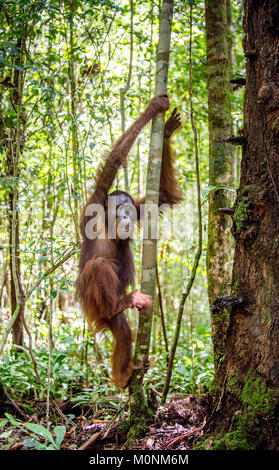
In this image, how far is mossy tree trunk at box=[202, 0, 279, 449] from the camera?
1984 mm

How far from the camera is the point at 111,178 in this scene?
141 inches

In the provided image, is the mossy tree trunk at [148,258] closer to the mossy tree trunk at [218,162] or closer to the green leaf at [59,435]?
the mossy tree trunk at [218,162]

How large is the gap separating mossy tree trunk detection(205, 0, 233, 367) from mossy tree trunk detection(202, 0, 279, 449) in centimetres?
59

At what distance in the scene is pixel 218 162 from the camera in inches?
119

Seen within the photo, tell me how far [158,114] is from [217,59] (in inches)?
24.2

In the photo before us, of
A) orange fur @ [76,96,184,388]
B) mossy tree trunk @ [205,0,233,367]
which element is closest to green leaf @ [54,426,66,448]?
orange fur @ [76,96,184,388]

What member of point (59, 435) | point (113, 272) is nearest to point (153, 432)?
point (59, 435)

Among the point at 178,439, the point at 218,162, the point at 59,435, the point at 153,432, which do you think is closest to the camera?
the point at 178,439

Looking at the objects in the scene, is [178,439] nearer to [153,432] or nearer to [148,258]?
[153,432]

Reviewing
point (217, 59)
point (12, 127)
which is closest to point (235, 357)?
point (217, 59)

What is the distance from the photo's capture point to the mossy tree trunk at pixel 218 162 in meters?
2.91

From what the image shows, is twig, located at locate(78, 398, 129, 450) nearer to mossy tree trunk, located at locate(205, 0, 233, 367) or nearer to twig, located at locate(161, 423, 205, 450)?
twig, located at locate(161, 423, 205, 450)

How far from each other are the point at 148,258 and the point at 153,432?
1.22 metres

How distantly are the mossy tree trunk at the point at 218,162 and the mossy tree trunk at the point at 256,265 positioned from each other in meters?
0.59
